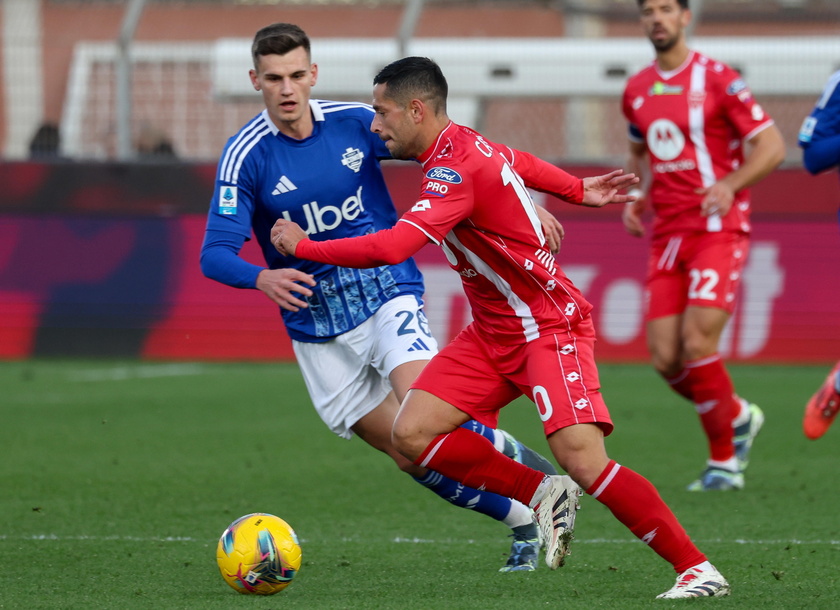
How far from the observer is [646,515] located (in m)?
4.52

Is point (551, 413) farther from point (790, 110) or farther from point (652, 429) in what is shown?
point (790, 110)

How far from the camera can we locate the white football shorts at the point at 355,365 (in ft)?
18.2

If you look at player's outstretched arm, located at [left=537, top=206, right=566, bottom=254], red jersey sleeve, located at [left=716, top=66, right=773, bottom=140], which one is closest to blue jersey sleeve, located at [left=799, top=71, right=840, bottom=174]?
red jersey sleeve, located at [left=716, top=66, right=773, bottom=140]

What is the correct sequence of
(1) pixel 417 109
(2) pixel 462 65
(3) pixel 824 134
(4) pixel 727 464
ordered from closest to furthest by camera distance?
1. (1) pixel 417 109
2. (3) pixel 824 134
3. (4) pixel 727 464
4. (2) pixel 462 65

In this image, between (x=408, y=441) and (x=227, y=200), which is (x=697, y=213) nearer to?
(x=227, y=200)

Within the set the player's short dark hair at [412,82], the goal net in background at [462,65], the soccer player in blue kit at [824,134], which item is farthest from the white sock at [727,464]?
the goal net in background at [462,65]

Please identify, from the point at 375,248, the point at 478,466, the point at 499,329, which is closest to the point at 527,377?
the point at 499,329

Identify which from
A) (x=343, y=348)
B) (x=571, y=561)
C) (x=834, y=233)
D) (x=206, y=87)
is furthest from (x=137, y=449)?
(x=206, y=87)

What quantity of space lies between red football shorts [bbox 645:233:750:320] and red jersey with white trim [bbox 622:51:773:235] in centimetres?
7

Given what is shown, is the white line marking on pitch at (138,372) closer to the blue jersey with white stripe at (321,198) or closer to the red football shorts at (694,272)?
the red football shorts at (694,272)

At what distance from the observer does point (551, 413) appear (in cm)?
461

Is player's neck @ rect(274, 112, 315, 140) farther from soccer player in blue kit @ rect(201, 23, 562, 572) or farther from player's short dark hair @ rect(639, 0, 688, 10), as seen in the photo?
player's short dark hair @ rect(639, 0, 688, 10)

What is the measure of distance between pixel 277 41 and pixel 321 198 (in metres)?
0.68

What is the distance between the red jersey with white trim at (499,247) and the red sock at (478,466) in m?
0.40
